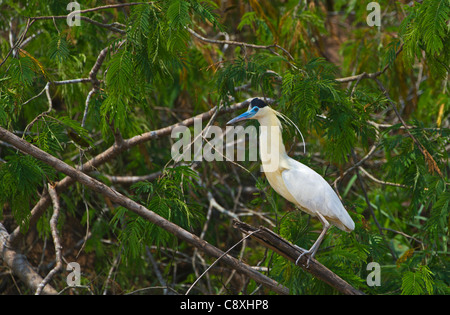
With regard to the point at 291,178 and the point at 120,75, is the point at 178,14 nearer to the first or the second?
the point at 120,75

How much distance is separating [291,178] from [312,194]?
15 centimetres

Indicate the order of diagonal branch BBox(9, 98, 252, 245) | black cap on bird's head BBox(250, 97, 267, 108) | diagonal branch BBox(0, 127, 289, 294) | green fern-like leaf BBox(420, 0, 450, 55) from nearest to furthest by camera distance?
diagonal branch BBox(0, 127, 289, 294) → green fern-like leaf BBox(420, 0, 450, 55) → black cap on bird's head BBox(250, 97, 267, 108) → diagonal branch BBox(9, 98, 252, 245)

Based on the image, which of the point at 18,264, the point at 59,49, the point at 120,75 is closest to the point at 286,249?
the point at 120,75

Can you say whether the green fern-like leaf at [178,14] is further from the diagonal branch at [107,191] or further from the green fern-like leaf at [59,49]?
the green fern-like leaf at [59,49]

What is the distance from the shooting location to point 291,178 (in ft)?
9.97

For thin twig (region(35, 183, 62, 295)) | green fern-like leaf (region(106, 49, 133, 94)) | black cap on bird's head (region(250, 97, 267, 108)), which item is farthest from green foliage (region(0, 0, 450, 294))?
thin twig (region(35, 183, 62, 295))

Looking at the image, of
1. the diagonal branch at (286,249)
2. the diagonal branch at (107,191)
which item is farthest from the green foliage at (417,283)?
the diagonal branch at (107,191)

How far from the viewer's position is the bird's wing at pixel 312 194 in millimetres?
3027

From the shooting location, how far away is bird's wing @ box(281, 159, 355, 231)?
9.93 ft

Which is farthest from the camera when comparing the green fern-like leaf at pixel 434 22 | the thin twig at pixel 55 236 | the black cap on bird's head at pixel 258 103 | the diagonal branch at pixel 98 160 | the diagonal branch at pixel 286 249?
the diagonal branch at pixel 98 160

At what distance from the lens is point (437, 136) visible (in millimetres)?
3793

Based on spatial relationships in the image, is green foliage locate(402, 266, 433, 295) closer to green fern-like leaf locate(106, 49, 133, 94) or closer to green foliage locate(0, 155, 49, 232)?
green fern-like leaf locate(106, 49, 133, 94)

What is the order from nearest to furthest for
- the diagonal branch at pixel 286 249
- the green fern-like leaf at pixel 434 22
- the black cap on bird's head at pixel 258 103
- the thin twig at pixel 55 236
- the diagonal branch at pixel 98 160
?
the diagonal branch at pixel 286 249, the green fern-like leaf at pixel 434 22, the black cap on bird's head at pixel 258 103, the thin twig at pixel 55 236, the diagonal branch at pixel 98 160

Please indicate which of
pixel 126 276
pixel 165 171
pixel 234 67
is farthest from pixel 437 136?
pixel 126 276
